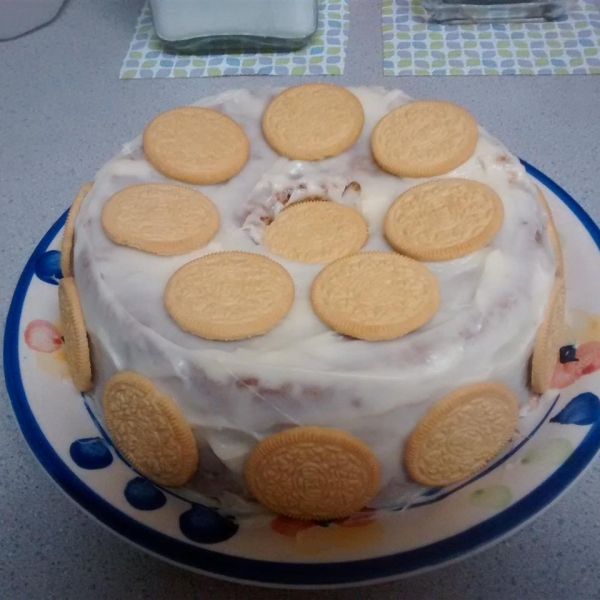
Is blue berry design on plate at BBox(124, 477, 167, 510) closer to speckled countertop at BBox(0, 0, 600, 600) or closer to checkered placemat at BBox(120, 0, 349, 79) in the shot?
speckled countertop at BBox(0, 0, 600, 600)

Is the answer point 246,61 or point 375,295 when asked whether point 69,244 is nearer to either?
point 375,295

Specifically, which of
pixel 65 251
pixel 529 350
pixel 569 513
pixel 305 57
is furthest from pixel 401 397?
pixel 305 57

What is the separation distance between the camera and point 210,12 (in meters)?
1.33

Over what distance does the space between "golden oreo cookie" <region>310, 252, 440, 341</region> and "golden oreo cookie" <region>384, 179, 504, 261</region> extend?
0.03m

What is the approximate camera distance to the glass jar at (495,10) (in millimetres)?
1427

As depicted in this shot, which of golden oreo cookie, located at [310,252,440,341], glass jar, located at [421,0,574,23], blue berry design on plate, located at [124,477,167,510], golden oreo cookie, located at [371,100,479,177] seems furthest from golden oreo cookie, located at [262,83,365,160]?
glass jar, located at [421,0,574,23]

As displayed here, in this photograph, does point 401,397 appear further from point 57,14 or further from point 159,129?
point 57,14

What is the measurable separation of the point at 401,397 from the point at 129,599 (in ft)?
1.14

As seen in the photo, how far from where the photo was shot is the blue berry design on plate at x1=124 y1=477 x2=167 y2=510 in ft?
2.25

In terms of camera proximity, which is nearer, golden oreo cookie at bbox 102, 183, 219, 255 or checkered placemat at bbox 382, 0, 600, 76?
golden oreo cookie at bbox 102, 183, 219, 255

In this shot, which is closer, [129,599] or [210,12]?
[129,599]

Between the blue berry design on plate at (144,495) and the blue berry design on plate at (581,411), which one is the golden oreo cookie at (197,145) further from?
the blue berry design on plate at (581,411)

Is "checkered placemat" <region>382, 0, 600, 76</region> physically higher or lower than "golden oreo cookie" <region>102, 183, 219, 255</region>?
lower

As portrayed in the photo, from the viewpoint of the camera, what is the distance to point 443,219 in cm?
72
